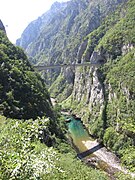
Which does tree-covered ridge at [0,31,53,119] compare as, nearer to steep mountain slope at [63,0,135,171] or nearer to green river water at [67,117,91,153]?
green river water at [67,117,91,153]

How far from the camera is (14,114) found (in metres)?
50.2

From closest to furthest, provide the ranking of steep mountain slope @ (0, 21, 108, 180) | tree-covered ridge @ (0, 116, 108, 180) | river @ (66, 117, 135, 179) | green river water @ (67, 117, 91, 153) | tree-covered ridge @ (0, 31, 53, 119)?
tree-covered ridge @ (0, 116, 108, 180) < steep mountain slope @ (0, 21, 108, 180) < tree-covered ridge @ (0, 31, 53, 119) < river @ (66, 117, 135, 179) < green river water @ (67, 117, 91, 153)

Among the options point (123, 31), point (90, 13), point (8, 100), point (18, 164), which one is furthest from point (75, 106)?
point (18, 164)

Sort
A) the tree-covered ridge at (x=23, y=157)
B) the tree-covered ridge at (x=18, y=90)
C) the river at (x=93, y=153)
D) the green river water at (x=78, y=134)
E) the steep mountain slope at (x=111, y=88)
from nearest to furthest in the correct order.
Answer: the tree-covered ridge at (x=23, y=157)
the tree-covered ridge at (x=18, y=90)
the river at (x=93, y=153)
the green river water at (x=78, y=134)
the steep mountain slope at (x=111, y=88)

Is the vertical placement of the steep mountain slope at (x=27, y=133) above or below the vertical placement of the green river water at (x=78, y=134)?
above

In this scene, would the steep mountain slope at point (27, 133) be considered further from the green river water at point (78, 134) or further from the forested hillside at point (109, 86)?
the forested hillside at point (109, 86)

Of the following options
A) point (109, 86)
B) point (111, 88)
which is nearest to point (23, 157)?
point (111, 88)

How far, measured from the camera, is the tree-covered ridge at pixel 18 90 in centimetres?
5184

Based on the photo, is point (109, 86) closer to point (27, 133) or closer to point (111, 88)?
point (111, 88)

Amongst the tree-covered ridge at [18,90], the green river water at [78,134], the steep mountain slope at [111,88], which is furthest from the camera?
the steep mountain slope at [111,88]

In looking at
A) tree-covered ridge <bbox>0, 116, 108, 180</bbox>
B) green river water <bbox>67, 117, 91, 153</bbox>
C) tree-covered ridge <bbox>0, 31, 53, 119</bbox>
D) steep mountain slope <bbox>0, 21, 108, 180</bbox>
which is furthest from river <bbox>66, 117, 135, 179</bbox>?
tree-covered ridge <bbox>0, 116, 108, 180</bbox>

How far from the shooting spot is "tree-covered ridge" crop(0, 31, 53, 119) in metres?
51.8

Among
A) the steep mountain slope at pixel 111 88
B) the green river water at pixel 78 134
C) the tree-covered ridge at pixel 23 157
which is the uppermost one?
the tree-covered ridge at pixel 23 157

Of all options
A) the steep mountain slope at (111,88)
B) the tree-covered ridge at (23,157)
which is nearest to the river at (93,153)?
the steep mountain slope at (111,88)
